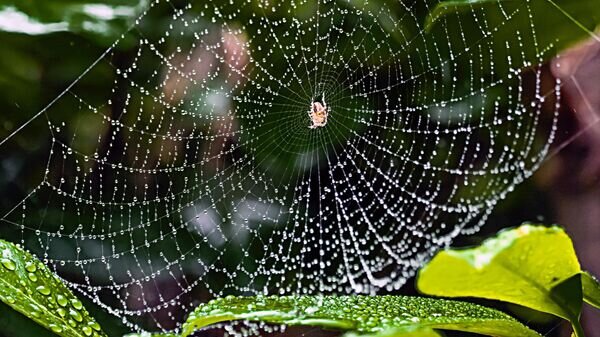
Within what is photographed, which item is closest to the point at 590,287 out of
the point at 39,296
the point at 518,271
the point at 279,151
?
the point at 518,271

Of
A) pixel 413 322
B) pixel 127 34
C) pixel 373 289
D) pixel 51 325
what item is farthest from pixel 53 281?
pixel 373 289

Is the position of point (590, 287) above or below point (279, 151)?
below

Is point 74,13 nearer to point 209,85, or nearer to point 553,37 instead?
point 209,85

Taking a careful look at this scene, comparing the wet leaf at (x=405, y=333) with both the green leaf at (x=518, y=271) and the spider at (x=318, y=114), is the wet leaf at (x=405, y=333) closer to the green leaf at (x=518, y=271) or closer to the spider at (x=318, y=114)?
the green leaf at (x=518, y=271)

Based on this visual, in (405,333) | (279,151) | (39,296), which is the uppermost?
(279,151)

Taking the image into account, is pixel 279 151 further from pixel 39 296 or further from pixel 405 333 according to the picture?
pixel 405 333

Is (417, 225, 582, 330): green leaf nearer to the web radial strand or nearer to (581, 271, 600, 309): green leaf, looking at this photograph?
(581, 271, 600, 309): green leaf

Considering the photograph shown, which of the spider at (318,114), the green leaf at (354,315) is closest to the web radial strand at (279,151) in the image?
the spider at (318,114)
